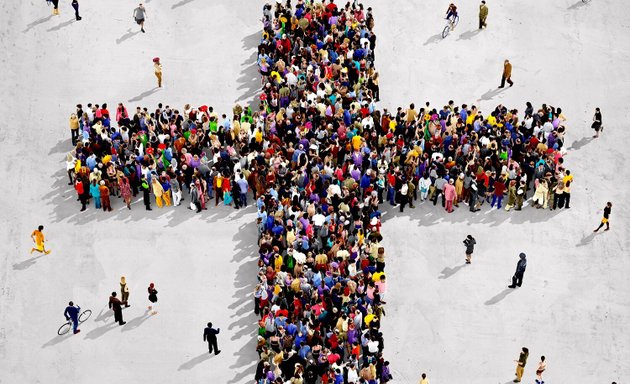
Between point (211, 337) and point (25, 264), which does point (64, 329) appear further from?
point (211, 337)

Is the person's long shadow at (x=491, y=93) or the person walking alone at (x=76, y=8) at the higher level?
the person walking alone at (x=76, y=8)

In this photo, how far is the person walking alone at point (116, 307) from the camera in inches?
1662

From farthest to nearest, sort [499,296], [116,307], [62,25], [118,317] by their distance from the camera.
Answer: [62,25] < [499,296] < [118,317] < [116,307]

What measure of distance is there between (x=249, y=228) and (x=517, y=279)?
996cm

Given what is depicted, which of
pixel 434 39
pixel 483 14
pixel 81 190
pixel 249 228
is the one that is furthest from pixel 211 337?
pixel 483 14

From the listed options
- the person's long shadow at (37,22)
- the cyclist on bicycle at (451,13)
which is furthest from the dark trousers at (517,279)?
the person's long shadow at (37,22)

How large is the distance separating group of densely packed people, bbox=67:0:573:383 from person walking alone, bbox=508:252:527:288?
13.2ft

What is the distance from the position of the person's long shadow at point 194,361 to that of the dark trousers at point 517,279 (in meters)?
11.0

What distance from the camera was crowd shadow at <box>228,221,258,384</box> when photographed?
41531mm

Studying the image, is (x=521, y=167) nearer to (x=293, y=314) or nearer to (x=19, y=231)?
(x=293, y=314)

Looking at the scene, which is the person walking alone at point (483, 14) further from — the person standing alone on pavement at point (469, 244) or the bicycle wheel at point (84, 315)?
the bicycle wheel at point (84, 315)

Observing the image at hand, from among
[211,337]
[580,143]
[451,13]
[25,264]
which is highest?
[451,13]

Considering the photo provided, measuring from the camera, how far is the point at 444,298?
4403cm

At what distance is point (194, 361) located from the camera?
41719 millimetres
